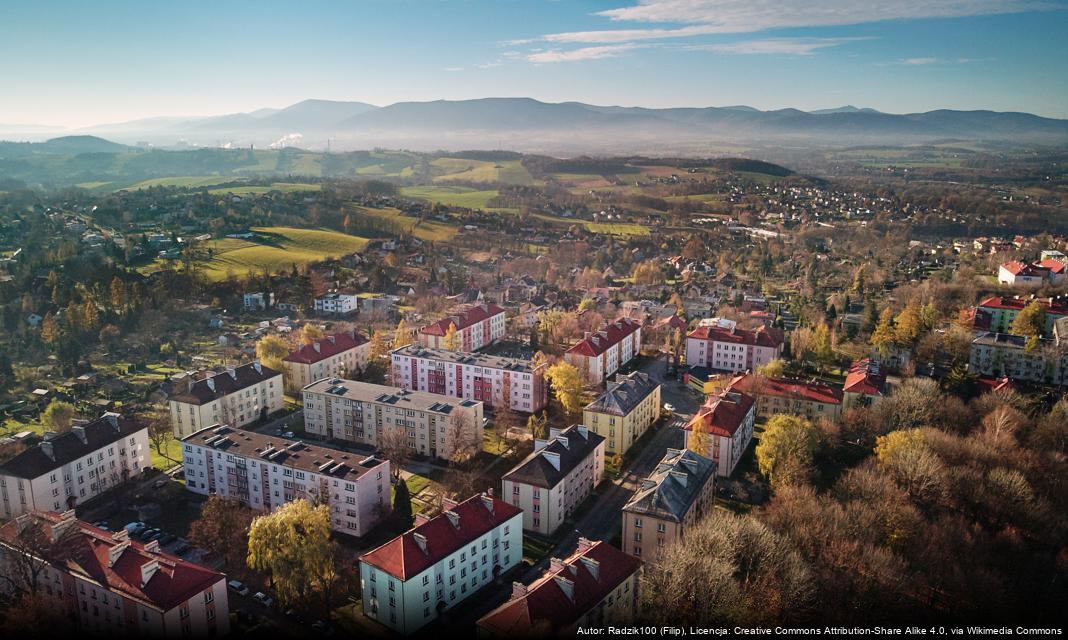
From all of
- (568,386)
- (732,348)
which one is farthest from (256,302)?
(732,348)

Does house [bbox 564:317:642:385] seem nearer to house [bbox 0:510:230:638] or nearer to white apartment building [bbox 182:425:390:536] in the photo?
white apartment building [bbox 182:425:390:536]

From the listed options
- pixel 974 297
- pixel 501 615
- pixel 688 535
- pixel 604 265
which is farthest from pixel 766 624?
pixel 604 265

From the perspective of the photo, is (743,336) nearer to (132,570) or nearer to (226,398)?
(226,398)

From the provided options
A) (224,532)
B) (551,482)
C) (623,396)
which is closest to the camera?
(224,532)

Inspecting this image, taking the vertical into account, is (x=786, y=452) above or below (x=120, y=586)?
below

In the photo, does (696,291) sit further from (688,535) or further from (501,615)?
(501,615)
